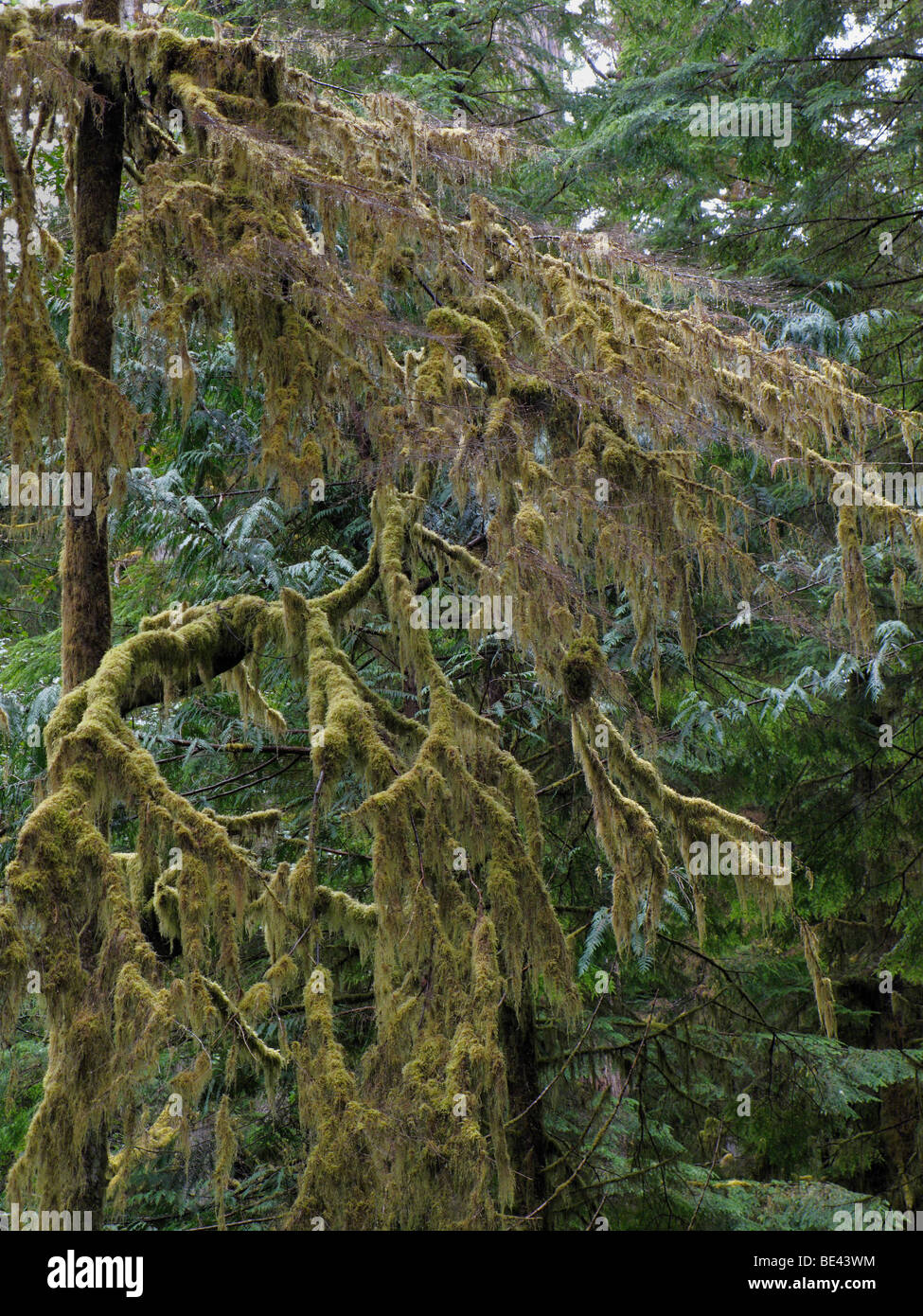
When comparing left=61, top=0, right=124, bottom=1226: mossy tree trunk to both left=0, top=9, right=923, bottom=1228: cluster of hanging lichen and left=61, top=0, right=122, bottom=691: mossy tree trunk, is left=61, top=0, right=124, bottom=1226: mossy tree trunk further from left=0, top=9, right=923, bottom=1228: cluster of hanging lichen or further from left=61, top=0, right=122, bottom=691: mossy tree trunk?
left=0, top=9, right=923, bottom=1228: cluster of hanging lichen

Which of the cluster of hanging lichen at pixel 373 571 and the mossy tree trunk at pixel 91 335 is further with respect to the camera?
the mossy tree trunk at pixel 91 335

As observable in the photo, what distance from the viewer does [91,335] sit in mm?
4574

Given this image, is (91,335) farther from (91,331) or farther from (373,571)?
(373,571)

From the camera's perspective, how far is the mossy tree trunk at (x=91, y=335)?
4.56 m

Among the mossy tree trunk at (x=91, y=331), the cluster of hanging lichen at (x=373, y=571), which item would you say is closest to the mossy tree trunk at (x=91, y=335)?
the mossy tree trunk at (x=91, y=331)

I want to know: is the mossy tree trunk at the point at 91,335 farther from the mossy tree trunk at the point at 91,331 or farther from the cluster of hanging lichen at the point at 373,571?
the cluster of hanging lichen at the point at 373,571

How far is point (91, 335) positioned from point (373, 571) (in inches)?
60.6

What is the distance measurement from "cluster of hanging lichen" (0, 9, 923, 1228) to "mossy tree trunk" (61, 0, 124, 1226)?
6.4 inches

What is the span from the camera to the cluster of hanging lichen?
2855 mm

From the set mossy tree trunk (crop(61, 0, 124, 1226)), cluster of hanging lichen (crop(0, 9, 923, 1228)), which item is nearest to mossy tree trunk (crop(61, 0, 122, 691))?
mossy tree trunk (crop(61, 0, 124, 1226))

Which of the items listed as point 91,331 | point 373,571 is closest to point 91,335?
point 91,331

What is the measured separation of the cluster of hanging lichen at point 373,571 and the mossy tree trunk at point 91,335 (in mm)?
162

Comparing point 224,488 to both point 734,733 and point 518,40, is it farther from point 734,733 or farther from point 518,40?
point 518,40

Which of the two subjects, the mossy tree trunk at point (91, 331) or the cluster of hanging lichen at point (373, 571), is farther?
the mossy tree trunk at point (91, 331)
